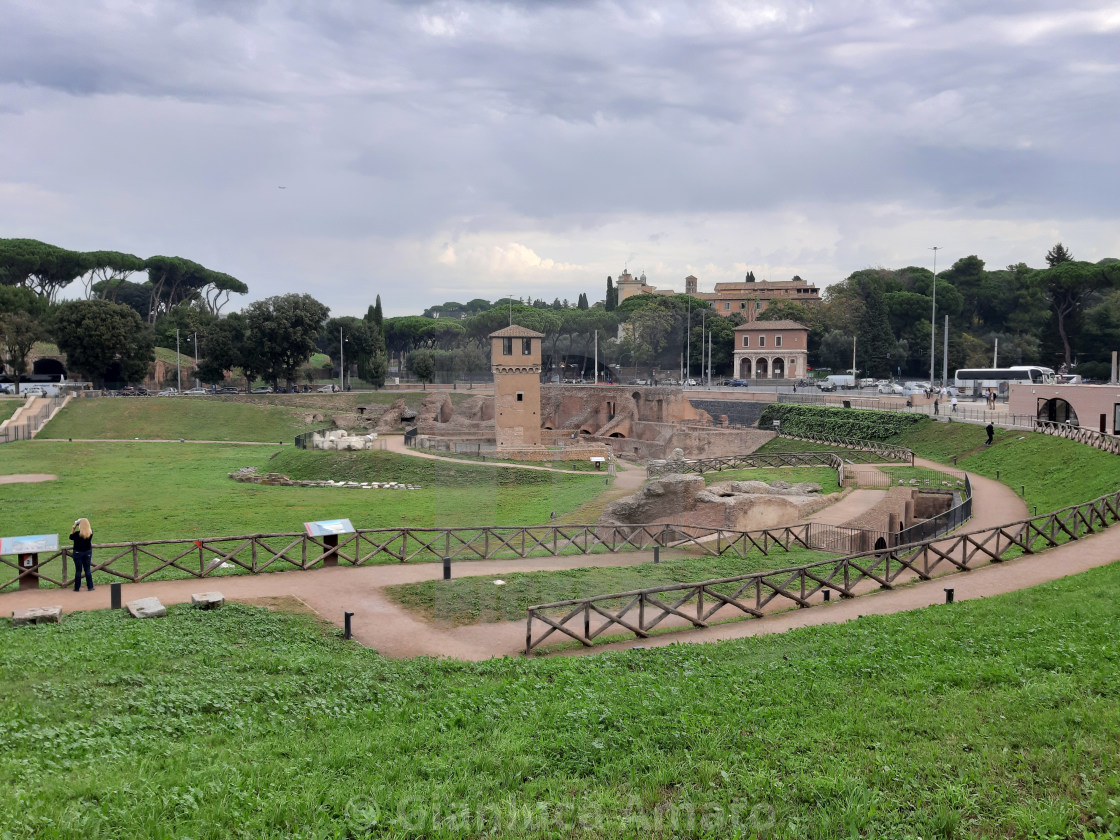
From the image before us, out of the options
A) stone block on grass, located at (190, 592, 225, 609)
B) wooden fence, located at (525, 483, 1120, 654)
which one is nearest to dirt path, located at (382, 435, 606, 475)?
wooden fence, located at (525, 483, 1120, 654)

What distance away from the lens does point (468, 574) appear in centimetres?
1877

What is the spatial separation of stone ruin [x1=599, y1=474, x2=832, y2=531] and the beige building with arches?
1957 inches

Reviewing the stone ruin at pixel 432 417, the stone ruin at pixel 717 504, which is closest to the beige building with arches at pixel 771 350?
the stone ruin at pixel 432 417

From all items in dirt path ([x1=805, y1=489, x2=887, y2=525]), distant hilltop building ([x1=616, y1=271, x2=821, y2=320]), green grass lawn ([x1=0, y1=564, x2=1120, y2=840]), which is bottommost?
dirt path ([x1=805, y1=489, x2=887, y2=525])

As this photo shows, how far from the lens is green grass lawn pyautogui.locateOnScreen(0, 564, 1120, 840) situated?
267 inches

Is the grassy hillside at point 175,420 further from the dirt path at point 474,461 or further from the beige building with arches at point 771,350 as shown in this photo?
the beige building with arches at point 771,350

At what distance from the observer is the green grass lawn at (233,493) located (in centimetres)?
2692

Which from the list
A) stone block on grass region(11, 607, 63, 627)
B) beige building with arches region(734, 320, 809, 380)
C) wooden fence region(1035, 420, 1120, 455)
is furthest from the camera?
beige building with arches region(734, 320, 809, 380)

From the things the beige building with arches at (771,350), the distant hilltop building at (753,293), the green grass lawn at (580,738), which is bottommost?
the green grass lawn at (580,738)

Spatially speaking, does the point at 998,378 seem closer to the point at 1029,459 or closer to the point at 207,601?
the point at 1029,459

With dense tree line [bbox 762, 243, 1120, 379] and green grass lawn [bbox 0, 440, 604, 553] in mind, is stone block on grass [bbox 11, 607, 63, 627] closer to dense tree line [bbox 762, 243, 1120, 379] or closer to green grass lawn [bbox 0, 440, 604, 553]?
green grass lawn [bbox 0, 440, 604, 553]

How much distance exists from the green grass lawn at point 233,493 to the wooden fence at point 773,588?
366 inches

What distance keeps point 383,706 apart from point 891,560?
13619 millimetres

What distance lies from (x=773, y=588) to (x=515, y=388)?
1575 inches
